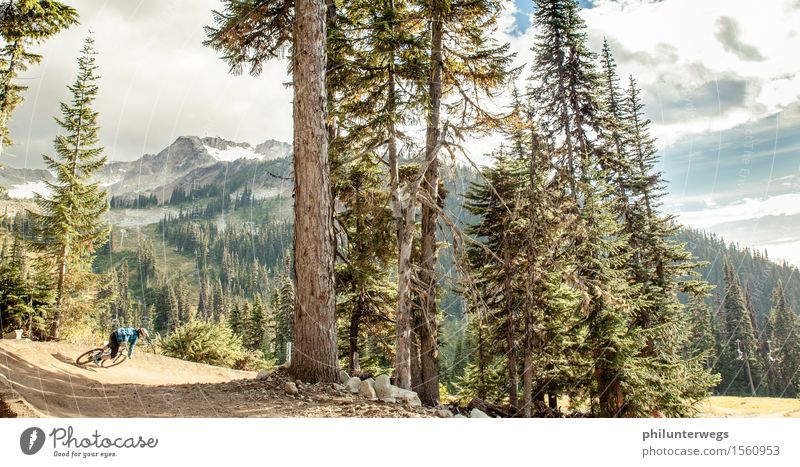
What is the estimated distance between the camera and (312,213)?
462cm

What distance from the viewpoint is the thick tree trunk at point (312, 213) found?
4.53 m

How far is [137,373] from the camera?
22.4ft

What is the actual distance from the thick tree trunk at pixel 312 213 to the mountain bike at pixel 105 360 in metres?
4.49

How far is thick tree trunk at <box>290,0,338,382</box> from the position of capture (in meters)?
4.53

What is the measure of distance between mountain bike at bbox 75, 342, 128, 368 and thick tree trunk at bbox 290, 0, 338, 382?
4485 mm

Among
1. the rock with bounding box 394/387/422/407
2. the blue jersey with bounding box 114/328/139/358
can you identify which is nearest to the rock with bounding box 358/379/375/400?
the rock with bounding box 394/387/422/407

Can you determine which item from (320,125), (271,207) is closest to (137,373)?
(320,125)

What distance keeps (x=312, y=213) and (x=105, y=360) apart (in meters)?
5.60

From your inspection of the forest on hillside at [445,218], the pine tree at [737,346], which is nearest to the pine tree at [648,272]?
the forest on hillside at [445,218]

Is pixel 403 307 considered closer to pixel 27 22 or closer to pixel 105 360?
pixel 105 360

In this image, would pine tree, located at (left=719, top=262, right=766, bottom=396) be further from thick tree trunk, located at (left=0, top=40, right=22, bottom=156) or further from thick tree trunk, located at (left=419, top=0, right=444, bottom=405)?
thick tree trunk, located at (left=0, top=40, right=22, bottom=156)

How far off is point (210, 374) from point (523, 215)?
25.7 feet

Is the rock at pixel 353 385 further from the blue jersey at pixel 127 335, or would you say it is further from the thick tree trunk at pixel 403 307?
the blue jersey at pixel 127 335
